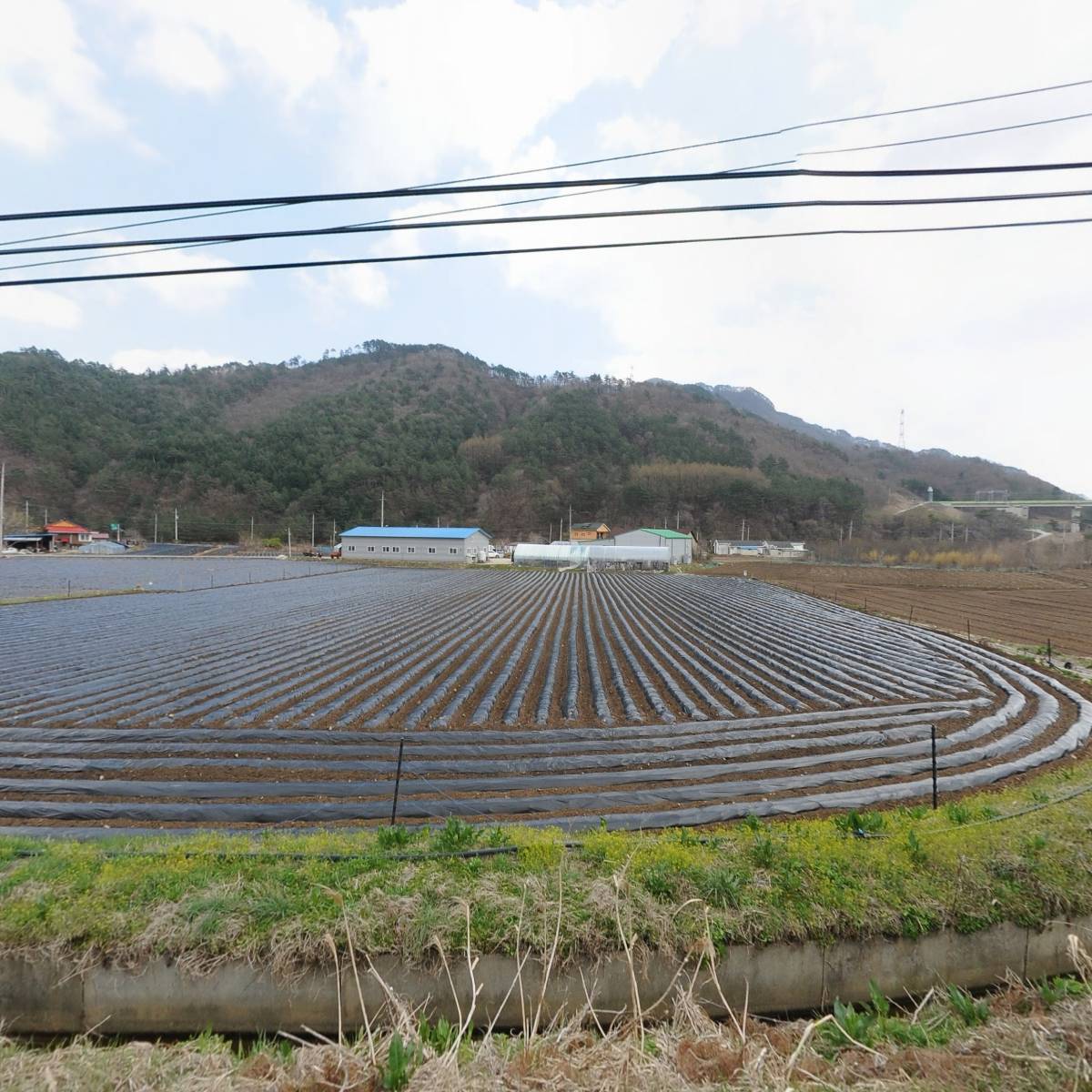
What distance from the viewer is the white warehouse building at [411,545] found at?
4675cm

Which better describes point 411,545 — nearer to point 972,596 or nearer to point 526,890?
point 972,596

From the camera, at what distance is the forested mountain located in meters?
68.3

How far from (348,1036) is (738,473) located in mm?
80898

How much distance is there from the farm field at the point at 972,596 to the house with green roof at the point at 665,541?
17.9 ft

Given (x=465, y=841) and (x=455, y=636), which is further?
(x=455, y=636)

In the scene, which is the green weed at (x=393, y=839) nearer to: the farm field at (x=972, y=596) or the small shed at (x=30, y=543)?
the farm field at (x=972, y=596)

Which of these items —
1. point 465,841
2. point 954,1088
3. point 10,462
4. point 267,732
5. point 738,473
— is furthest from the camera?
point 738,473

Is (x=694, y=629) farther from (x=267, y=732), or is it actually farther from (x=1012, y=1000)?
(x=1012, y=1000)

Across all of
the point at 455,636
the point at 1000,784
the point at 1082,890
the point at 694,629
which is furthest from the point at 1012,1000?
the point at 694,629

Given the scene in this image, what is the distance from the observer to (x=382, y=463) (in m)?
75.1

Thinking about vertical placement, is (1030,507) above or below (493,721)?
above

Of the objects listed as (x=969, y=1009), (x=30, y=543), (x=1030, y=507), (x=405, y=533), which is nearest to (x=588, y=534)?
(x=405, y=533)

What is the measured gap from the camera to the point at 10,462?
66.3 m

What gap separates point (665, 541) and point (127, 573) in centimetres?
3907
